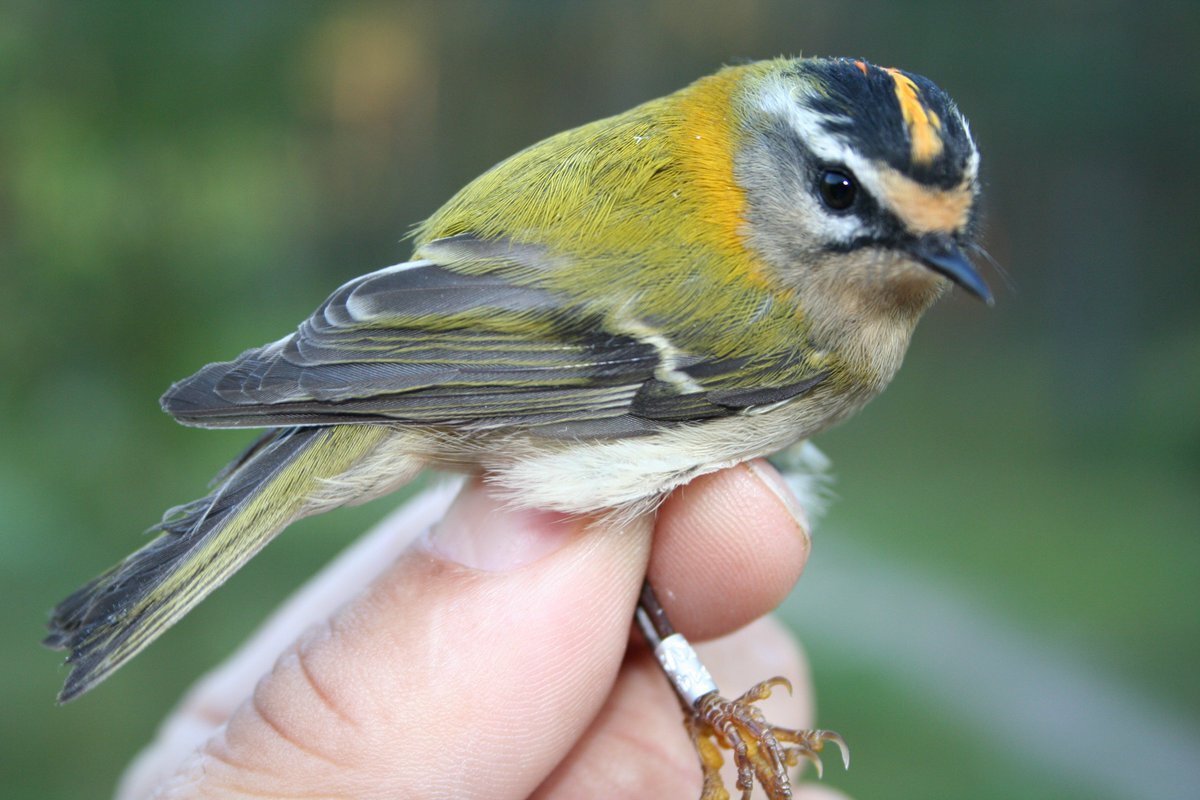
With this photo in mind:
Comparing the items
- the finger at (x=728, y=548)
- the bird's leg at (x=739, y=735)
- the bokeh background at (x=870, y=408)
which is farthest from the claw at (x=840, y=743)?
the bokeh background at (x=870, y=408)

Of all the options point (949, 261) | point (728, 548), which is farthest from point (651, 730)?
point (949, 261)

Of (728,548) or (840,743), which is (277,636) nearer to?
(728,548)

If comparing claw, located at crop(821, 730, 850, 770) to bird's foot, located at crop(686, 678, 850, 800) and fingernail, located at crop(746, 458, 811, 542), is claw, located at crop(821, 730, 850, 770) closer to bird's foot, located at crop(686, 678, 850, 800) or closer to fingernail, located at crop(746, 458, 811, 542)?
bird's foot, located at crop(686, 678, 850, 800)

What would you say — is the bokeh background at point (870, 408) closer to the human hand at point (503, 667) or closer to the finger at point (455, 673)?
the human hand at point (503, 667)

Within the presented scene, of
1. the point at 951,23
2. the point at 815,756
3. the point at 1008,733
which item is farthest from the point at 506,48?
the point at 815,756

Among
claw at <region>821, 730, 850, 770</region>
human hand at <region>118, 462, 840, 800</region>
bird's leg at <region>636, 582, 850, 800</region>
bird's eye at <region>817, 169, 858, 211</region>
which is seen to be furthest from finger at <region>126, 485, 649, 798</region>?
bird's eye at <region>817, 169, 858, 211</region>
